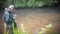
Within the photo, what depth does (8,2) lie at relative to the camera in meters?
15.3

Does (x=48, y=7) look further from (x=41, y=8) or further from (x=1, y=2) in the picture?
(x=1, y=2)

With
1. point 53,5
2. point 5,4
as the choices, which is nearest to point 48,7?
point 53,5

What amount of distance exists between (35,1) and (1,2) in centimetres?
269

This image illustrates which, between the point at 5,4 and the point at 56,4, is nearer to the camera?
the point at 5,4

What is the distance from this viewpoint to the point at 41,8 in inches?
632

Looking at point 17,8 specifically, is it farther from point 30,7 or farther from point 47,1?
point 47,1

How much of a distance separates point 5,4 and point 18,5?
3.76ft

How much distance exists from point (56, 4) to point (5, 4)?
4.26 metres

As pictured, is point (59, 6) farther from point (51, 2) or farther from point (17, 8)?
point (17, 8)

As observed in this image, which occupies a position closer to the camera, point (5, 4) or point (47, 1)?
point (5, 4)

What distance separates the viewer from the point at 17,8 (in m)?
15.8

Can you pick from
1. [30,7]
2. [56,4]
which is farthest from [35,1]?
[56,4]

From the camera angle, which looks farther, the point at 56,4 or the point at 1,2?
the point at 56,4

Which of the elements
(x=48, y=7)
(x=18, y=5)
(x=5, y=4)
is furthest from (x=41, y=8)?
(x=5, y=4)
